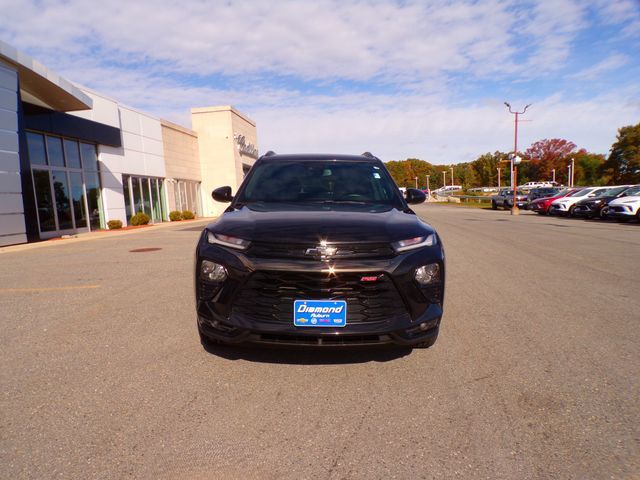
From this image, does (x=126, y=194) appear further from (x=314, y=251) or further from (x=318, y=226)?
(x=314, y=251)

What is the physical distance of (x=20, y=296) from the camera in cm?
575

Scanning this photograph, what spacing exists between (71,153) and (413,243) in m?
18.9

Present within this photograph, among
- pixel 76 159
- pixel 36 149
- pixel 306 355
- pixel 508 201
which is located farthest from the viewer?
pixel 508 201

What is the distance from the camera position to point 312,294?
2684 millimetres

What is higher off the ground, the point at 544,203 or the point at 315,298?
the point at 315,298

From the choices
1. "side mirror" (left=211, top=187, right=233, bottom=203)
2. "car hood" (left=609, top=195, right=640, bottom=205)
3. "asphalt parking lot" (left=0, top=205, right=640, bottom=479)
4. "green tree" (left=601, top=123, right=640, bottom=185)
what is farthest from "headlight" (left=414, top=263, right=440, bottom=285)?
"green tree" (left=601, top=123, right=640, bottom=185)

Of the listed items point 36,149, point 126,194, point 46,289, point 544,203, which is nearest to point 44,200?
point 36,149

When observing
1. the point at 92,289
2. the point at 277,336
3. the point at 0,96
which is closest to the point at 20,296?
the point at 92,289

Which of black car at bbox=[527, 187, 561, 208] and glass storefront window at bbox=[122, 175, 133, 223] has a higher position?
glass storefront window at bbox=[122, 175, 133, 223]

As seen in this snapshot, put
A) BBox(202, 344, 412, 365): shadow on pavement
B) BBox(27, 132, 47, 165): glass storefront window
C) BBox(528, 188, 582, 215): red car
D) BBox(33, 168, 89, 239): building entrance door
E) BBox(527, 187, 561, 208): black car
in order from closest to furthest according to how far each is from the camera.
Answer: BBox(202, 344, 412, 365): shadow on pavement < BBox(27, 132, 47, 165): glass storefront window < BBox(33, 168, 89, 239): building entrance door < BBox(528, 188, 582, 215): red car < BBox(527, 187, 561, 208): black car

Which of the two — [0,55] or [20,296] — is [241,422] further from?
[0,55]

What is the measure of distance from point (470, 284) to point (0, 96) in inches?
562

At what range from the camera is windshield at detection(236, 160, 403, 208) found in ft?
13.0

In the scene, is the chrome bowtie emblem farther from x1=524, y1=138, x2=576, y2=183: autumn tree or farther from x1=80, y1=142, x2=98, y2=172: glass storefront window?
x1=524, y1=138, x2=576, y2=183: autumn tree
